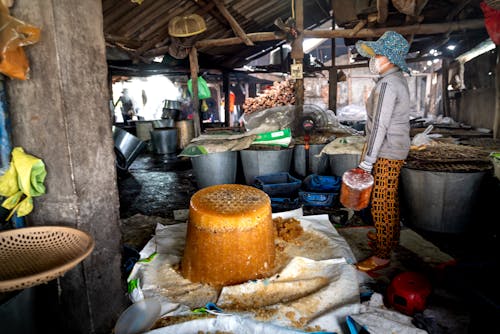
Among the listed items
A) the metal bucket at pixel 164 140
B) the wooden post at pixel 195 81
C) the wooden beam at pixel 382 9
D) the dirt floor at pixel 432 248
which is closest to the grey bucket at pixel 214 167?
the dirt floor at pixel 432 248

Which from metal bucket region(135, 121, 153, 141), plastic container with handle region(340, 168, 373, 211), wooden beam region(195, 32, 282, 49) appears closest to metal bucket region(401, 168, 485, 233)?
plastic container with handle region(340, 168, 373, 211)

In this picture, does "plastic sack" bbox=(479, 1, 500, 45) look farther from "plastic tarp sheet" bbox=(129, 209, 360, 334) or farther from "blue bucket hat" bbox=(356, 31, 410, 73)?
"plastic tarp sheet" bbox=(129, 209, 360, 334)

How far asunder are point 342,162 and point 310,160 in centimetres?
74

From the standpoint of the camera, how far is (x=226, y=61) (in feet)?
38.1

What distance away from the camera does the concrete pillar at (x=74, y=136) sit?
6.46 ft

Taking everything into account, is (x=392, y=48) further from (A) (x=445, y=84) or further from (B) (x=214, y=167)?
(A) (x=445, y=84)

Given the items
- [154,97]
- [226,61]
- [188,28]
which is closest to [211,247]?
[188,28]

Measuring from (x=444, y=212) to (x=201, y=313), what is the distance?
329 centimetres

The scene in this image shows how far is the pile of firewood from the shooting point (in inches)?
435

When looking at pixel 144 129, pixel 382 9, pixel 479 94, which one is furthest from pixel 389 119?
pixel 144 129

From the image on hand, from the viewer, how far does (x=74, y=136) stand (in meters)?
2.07

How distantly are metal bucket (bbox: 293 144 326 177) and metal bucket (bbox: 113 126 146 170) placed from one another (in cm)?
387

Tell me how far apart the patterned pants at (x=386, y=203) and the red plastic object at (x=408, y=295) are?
2.00 ft

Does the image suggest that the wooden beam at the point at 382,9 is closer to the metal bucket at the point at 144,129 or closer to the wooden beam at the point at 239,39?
the wooden beam at the point at 239,39
